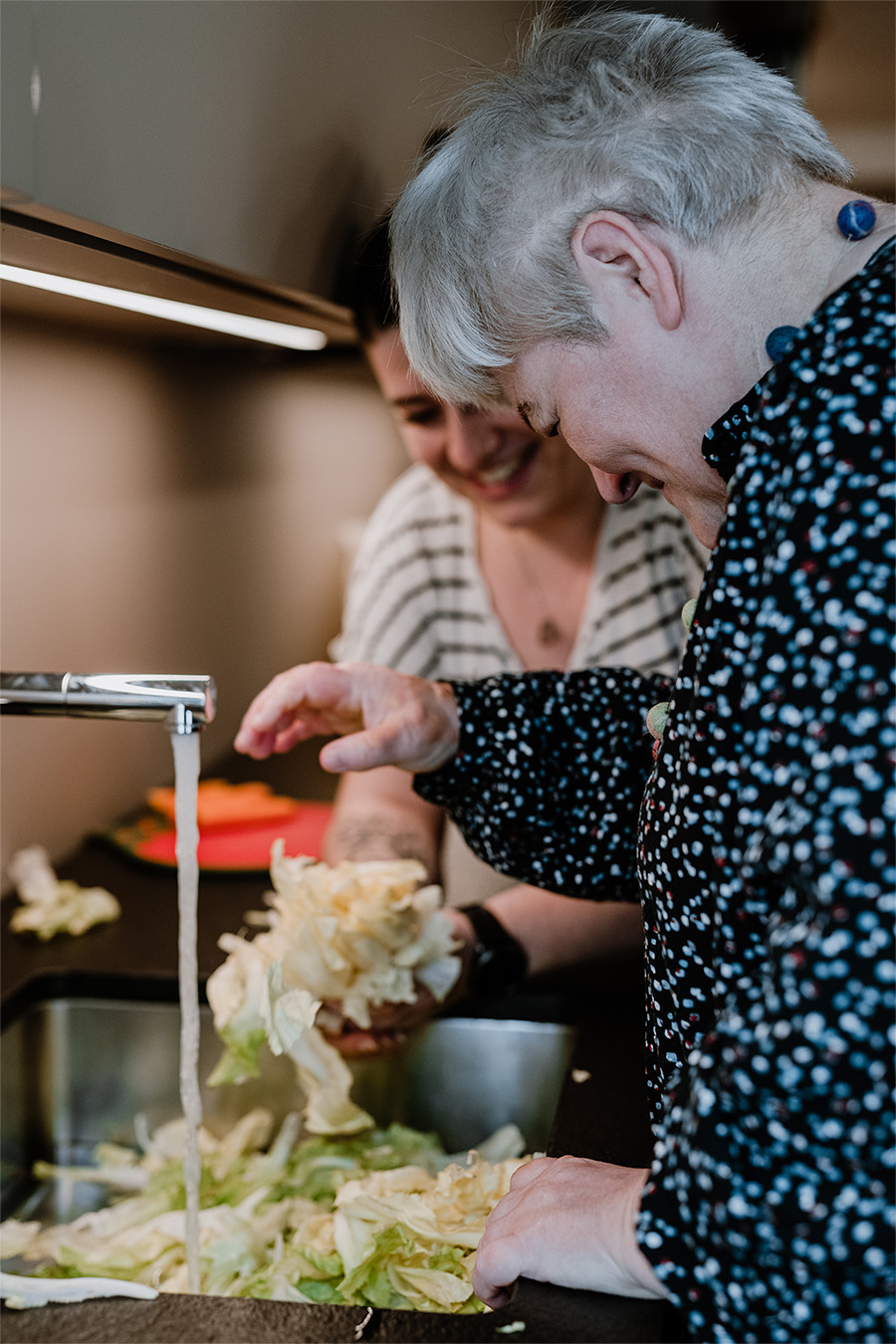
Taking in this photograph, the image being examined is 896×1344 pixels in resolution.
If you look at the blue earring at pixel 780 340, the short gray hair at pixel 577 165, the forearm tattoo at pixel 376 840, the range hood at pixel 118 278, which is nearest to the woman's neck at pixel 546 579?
the forearm tattoo at pixel 376 840

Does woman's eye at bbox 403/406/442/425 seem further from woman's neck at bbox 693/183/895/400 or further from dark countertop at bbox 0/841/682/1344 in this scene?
woman's neck at bbox 693/183/895/400

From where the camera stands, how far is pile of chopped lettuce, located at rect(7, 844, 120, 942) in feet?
5.57

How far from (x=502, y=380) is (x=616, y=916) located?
85 cm

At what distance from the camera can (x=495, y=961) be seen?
151 centimetres

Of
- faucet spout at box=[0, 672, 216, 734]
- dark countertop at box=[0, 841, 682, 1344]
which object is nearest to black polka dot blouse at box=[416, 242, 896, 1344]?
dark countertop at box=[0, 841, 682, 1344]

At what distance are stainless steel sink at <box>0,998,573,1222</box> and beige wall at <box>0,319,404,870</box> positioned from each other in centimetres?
44

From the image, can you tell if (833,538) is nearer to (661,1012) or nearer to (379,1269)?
(661,1012)

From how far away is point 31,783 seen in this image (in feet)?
6.38

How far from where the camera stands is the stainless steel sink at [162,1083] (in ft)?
4.82

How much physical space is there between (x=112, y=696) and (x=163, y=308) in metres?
0.55

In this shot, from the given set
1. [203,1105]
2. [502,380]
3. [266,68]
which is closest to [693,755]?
[502,380]

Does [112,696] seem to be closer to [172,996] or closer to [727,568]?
[727,568]

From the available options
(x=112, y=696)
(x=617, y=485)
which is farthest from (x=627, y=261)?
(x=112, y=696)

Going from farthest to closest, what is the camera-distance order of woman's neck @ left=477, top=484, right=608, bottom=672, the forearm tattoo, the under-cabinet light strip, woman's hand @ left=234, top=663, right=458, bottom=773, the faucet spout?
1. woman's neck @ left=477, top=484, right=608, bottom=672
2. the forearm tattoo
3. woman's hand @ left=234, top=663, right=458, bottom=773
4. the under-cabinet light strip
5. the faucet spout
